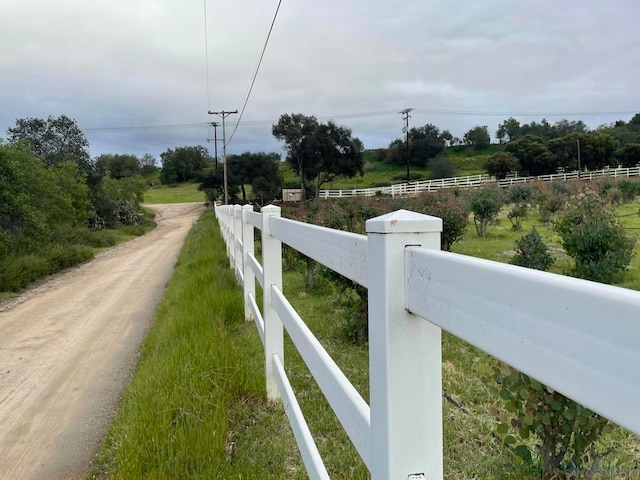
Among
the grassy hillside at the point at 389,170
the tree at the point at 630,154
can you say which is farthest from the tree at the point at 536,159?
the grassy hillside at the point at 389,170

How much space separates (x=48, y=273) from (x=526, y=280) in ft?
43.3

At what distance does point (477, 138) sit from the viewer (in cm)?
9575

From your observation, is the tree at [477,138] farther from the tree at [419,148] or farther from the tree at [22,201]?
the tree at [22,201]

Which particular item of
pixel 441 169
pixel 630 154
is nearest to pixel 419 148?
pixel 441 169

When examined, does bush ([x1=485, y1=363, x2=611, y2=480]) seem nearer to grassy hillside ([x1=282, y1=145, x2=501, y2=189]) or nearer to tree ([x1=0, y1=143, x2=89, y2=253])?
tree ([x1=0, y1=143, x2=89, y2=253])

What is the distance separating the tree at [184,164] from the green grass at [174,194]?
2.47m

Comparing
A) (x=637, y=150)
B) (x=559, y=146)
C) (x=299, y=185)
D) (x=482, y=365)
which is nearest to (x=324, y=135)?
(x=299, y=185)

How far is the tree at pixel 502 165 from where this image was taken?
58.3 metres

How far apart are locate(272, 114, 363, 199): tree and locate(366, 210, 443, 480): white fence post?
5088cm

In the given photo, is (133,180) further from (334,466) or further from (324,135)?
(334,466)

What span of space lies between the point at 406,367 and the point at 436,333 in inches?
3.7

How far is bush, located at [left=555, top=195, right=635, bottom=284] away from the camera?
7.63 m

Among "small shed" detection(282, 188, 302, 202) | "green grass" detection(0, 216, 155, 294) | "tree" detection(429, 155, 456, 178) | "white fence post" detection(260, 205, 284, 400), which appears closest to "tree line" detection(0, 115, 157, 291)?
"green grass" detection(0, 216, 155, 294)

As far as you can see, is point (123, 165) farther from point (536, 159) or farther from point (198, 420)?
point (198, 420)
